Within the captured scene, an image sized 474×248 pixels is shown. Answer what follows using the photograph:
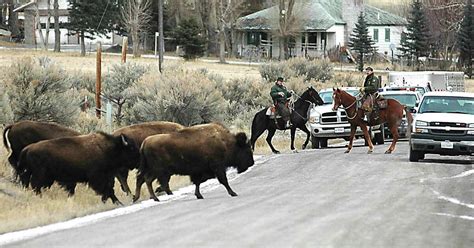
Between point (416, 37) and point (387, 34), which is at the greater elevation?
point (387, 34)

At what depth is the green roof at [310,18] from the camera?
10681 cm

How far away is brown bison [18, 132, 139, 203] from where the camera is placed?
18.0 m

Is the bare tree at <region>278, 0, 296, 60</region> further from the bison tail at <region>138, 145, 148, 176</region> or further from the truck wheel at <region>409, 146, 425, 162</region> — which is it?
the bison tail at <region>138, 145, 148, 176</region>

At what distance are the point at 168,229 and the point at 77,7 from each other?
89427 mm

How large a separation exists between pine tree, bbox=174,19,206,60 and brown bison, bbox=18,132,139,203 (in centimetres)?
7633

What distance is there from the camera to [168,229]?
13.9 m

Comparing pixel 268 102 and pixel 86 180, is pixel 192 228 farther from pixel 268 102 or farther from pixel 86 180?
pixel 268 102

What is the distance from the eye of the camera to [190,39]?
9575 centimetres

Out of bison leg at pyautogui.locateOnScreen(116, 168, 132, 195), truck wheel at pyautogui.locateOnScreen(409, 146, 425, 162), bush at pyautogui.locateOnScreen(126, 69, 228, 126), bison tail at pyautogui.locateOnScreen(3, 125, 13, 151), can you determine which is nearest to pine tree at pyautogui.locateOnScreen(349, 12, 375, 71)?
bush at pyautogui.locateOnScreen(126, 69, 228, 126)

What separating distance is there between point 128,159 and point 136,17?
268 ft

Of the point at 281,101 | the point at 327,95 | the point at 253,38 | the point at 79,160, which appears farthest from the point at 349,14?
the point at 79,160

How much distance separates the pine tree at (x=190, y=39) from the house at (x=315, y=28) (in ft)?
36.1

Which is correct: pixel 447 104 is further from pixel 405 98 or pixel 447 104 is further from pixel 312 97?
pixel 405 98

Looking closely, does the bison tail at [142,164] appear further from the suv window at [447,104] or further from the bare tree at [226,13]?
the bare tree at [226,13]
